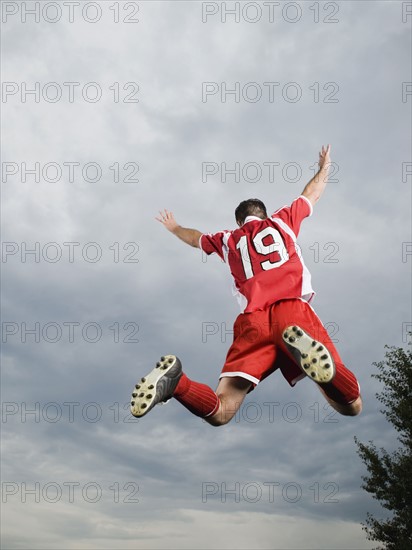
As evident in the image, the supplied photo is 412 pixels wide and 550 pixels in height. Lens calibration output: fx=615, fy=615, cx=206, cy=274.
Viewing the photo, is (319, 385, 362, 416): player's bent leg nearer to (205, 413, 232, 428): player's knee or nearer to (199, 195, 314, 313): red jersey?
(205, 413, 232, 428): player's knee

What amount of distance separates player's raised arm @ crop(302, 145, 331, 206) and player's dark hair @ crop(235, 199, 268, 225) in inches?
21.9

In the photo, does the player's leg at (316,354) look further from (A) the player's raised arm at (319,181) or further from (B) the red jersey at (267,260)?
(A) the player's raised arm at (319,181)

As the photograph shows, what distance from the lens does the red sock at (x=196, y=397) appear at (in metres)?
5.76

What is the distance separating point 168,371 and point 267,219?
2.29 meters

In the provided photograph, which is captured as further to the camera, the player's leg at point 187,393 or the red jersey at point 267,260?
the red jersey at point 267,260

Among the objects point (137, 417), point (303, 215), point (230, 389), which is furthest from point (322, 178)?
point (137, 417)

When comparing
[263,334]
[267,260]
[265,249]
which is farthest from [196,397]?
[265,249]

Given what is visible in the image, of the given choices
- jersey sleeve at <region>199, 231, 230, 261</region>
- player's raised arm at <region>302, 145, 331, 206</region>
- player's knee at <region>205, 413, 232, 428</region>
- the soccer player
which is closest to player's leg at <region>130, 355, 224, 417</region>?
the soccer player

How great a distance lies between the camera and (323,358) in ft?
17.3

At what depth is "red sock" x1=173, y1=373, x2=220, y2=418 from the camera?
5762mm

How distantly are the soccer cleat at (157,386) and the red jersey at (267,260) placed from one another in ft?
3.87

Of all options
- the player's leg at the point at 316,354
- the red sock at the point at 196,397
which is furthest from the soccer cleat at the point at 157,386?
the player's leg at the point at 316,354

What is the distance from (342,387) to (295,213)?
2173 millimetres

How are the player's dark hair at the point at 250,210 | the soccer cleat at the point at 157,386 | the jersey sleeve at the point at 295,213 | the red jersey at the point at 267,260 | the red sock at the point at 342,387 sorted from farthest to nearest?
the player's dark hair at the point at 250,210, the jersey sleeve at the point at 295,213, the red jersey at the point at 267,260, the red sock at the point at 342,387, the soccer cleat at the point at 157,386
